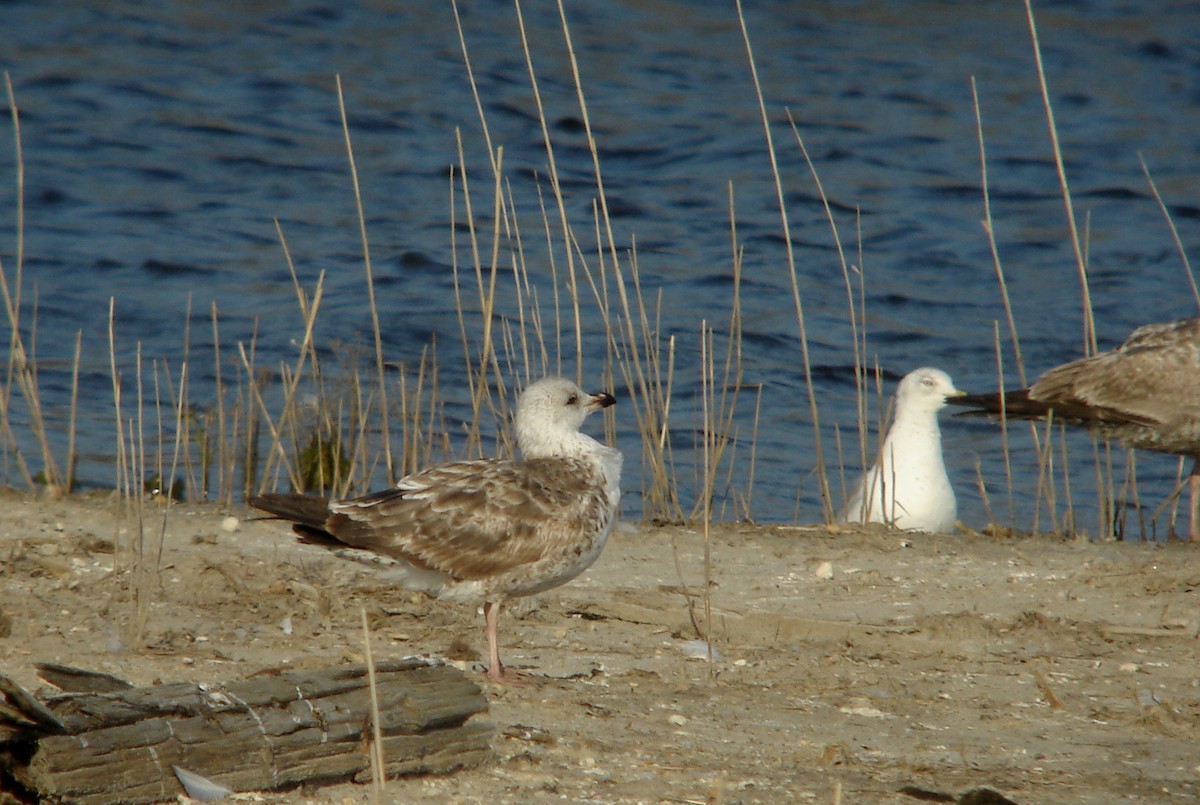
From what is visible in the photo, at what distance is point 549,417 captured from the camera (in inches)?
242

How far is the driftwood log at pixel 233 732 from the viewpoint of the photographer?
10.9 ft

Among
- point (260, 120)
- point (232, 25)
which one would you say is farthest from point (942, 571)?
point (232, 25)

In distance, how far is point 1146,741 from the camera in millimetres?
4648

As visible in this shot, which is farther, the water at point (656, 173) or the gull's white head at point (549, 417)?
the water at point (656, 173)

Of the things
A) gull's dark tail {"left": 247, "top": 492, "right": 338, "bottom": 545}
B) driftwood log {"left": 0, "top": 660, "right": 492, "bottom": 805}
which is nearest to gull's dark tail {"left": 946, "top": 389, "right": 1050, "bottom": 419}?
gull's dark tail {"left": 247, "top": 492, "right": 338, "bottom": 545}

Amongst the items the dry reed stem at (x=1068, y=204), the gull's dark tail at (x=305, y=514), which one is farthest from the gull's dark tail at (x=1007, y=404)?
the gull's dark tail at (x=305, y=514)

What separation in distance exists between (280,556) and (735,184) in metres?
10.9

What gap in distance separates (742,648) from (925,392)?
3.85 m

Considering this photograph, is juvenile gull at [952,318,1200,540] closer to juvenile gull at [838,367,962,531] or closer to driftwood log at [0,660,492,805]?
juvenile gull at [838,367,962,531]

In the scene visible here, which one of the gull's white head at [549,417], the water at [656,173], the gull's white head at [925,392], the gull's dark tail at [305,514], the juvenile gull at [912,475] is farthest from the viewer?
the water at [656,173]

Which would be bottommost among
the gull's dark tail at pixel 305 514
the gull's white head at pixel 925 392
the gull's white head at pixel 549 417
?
the gull's white head at pixel 925 392

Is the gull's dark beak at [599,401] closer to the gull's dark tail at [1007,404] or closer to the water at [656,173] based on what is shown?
the water at [656,173]

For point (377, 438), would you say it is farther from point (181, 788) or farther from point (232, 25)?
point (232, 25)

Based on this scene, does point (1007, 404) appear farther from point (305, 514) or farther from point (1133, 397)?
point (305, 514)
